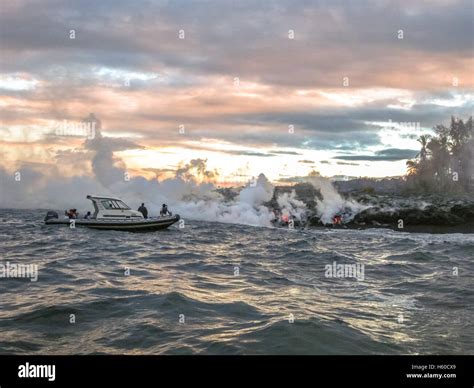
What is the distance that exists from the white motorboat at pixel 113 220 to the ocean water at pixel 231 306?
1471 centimetres

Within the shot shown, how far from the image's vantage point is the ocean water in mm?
8359

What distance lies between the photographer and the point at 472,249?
1084 inches

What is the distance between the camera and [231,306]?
1119 cm

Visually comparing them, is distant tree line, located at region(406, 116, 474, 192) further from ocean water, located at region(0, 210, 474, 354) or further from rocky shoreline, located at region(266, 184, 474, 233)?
ocean water, located at region(0, 210, 474, 354)

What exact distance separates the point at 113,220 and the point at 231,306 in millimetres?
27046

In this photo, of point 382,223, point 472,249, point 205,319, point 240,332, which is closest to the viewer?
point 240,332

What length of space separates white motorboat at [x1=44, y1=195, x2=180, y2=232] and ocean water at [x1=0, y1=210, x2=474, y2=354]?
14.7 metres

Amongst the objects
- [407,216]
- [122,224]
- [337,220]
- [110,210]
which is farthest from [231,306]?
[407,216]

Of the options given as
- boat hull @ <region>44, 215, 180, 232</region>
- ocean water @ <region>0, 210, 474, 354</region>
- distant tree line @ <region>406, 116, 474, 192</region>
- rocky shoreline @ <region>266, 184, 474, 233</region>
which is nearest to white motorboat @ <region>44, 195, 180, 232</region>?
boat hull @ <region>44, 215, 180, 232</region>

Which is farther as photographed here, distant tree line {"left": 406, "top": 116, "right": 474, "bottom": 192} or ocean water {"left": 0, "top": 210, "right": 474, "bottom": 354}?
distant tree line {"left": 406, "top": 116, "right": 474, "bottom": 192}
